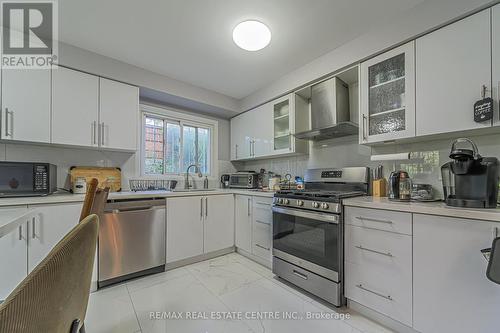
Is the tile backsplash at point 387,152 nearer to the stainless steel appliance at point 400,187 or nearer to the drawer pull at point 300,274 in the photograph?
the stainless steel appliance at point 400,187

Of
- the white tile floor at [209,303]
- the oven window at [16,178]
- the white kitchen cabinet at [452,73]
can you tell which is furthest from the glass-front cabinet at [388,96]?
the oven window at [16,178]

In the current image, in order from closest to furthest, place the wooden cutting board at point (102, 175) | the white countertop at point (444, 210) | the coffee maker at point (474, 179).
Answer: the white countertop at point (444, 210) → the coffee maker at point (474, 179) → the wooden cutting board at point (102, 175)

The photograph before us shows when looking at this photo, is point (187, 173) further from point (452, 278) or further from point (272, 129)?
point (452, 278)

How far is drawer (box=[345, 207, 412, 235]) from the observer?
1398 millimetres

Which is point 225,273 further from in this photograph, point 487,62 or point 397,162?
point 487,62

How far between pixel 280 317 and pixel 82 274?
1.48m

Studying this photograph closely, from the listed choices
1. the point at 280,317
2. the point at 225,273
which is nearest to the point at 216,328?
the point at 280,317

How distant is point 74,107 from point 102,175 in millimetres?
814

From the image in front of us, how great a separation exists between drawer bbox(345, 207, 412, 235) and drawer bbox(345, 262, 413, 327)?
320mm

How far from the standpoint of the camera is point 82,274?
0.65 meters

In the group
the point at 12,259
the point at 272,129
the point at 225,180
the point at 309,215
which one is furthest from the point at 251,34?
the point at 12,259

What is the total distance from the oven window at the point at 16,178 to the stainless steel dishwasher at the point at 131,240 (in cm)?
68

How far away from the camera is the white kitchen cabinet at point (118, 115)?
90.2 inches

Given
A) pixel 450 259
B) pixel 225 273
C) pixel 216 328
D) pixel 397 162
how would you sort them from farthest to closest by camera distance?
pixel 225 273 → pixel 397 162 → pixel 216 328 → pixel 450 259
